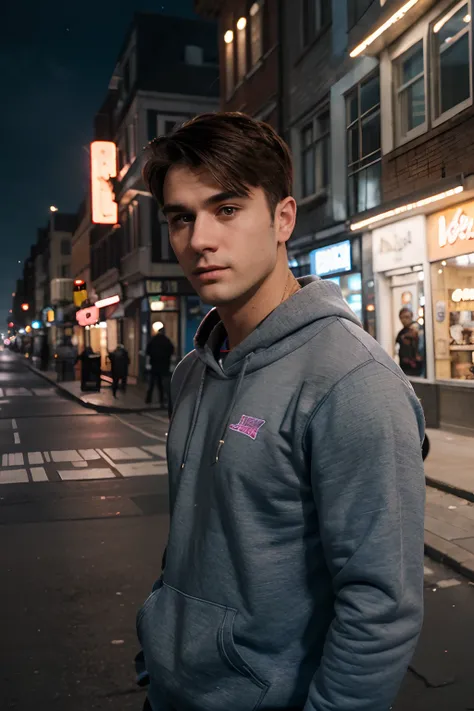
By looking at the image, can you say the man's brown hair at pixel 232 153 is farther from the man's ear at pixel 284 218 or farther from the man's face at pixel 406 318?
the man's face at pixel 406 318

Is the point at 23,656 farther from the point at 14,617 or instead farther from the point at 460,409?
the point at 460,409

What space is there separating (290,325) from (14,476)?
30.2 ft

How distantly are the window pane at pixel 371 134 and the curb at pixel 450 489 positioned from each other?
935 centimetres

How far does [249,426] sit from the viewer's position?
60.0 inches

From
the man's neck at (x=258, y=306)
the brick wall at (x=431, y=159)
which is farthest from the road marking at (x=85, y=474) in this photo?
the man's neck at (x=258, y=306)

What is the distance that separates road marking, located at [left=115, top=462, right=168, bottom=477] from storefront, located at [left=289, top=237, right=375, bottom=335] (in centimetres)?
633

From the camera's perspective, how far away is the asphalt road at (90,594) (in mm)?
3801

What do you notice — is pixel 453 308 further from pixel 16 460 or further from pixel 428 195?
pixel 16 460

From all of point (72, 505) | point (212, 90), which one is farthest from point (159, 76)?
point (72, 505)

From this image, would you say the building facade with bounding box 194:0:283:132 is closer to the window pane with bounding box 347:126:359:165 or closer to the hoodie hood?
the window pane with bounding box 347:126:359:165

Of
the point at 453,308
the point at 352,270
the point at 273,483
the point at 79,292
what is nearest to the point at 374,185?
the point at 352,270

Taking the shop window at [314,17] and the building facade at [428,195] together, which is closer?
the building facade at [428,195]

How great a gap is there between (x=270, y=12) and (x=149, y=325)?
14.9 m

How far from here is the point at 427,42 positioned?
43.5 feet
